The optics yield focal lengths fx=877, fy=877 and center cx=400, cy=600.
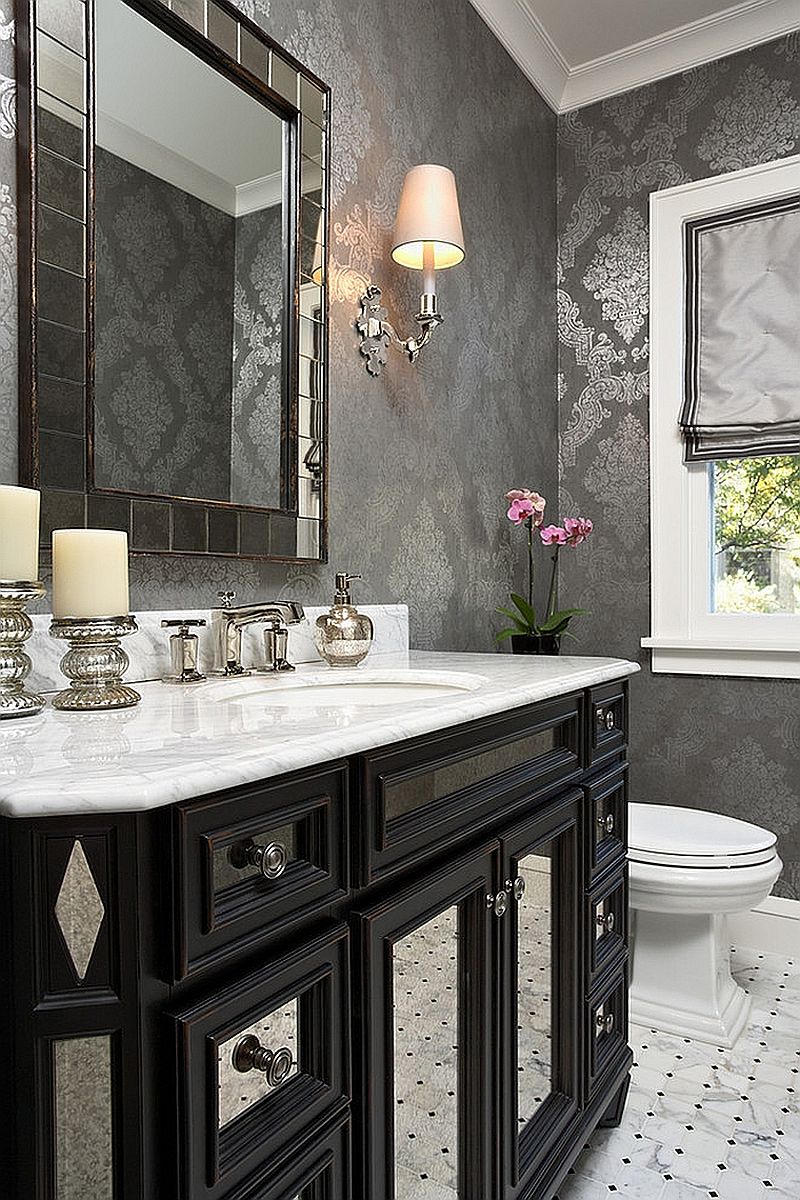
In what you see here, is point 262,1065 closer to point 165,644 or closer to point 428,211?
point 165,644

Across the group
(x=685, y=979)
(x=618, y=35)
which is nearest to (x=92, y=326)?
(x=685, y=979)

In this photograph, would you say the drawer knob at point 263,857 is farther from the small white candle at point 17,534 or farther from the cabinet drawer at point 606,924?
the cabinet drawer at point 606,924

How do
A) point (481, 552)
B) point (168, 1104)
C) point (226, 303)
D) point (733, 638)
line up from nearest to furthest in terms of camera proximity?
point (168, 1104) → point (226, 303) → point (481, 552) → point (733, 638)

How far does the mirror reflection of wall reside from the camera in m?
1.31

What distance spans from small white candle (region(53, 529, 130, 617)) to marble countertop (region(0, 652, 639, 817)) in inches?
5.1

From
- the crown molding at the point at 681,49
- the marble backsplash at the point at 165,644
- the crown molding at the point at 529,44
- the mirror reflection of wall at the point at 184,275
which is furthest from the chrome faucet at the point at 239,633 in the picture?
the crown molding at the point at 681,49

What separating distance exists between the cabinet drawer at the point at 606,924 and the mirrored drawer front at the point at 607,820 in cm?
4

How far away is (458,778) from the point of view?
1.12m

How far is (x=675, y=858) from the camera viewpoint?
2029 mm

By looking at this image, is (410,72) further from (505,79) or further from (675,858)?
(675,858)

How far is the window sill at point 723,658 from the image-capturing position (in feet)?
8.23

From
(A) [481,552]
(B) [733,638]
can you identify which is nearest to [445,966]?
(A) [481,552]

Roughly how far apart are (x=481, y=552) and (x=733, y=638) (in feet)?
2.72

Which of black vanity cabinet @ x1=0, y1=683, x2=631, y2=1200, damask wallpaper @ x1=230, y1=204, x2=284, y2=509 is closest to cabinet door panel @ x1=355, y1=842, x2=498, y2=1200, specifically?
black vanity cabinet @ x1=0, y1=683, x2=631, y2=1200
